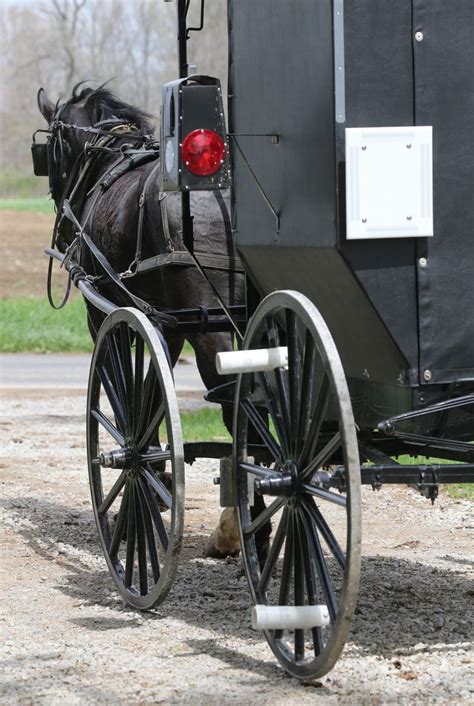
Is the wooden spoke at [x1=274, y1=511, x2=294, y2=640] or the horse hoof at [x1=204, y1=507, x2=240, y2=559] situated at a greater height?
the wooden spoke at [x1=274, y1=511, x2=294, y2=640]

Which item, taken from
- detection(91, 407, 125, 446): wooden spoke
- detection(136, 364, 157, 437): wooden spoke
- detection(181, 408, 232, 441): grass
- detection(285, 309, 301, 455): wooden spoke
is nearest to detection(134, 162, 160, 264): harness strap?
detection(91, 407, 125, 446): wooden spoke

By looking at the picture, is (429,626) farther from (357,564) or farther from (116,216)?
(116,216)

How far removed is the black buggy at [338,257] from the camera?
4.25 meters

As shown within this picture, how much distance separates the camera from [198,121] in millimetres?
4969

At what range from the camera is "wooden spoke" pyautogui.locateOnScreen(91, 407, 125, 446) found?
567 centimetres

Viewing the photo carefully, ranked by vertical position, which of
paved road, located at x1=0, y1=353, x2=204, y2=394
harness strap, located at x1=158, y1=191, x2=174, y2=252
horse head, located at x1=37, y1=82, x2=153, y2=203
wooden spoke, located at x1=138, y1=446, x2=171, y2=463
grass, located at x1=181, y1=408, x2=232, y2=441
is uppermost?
horse head, located at x1=37, y1=82, x2=153, y2=203

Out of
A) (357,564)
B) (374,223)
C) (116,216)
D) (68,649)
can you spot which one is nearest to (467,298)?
(374,223)

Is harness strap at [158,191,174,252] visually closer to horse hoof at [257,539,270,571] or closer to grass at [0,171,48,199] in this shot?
horse hoof at [257,539,270,571]

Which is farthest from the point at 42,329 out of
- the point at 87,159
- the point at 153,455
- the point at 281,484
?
the point at 281,484

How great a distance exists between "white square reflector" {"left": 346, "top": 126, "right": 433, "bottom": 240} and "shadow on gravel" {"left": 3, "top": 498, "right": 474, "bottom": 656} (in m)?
1.53

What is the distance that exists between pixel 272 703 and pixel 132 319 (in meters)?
1.76

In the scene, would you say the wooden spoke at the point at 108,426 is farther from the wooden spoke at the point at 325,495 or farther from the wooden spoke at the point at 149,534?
the wooden spoke at the point at 325,495

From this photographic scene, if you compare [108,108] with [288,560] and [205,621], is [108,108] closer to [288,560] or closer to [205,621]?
[205,621]

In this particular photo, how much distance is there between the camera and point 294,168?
462cm
